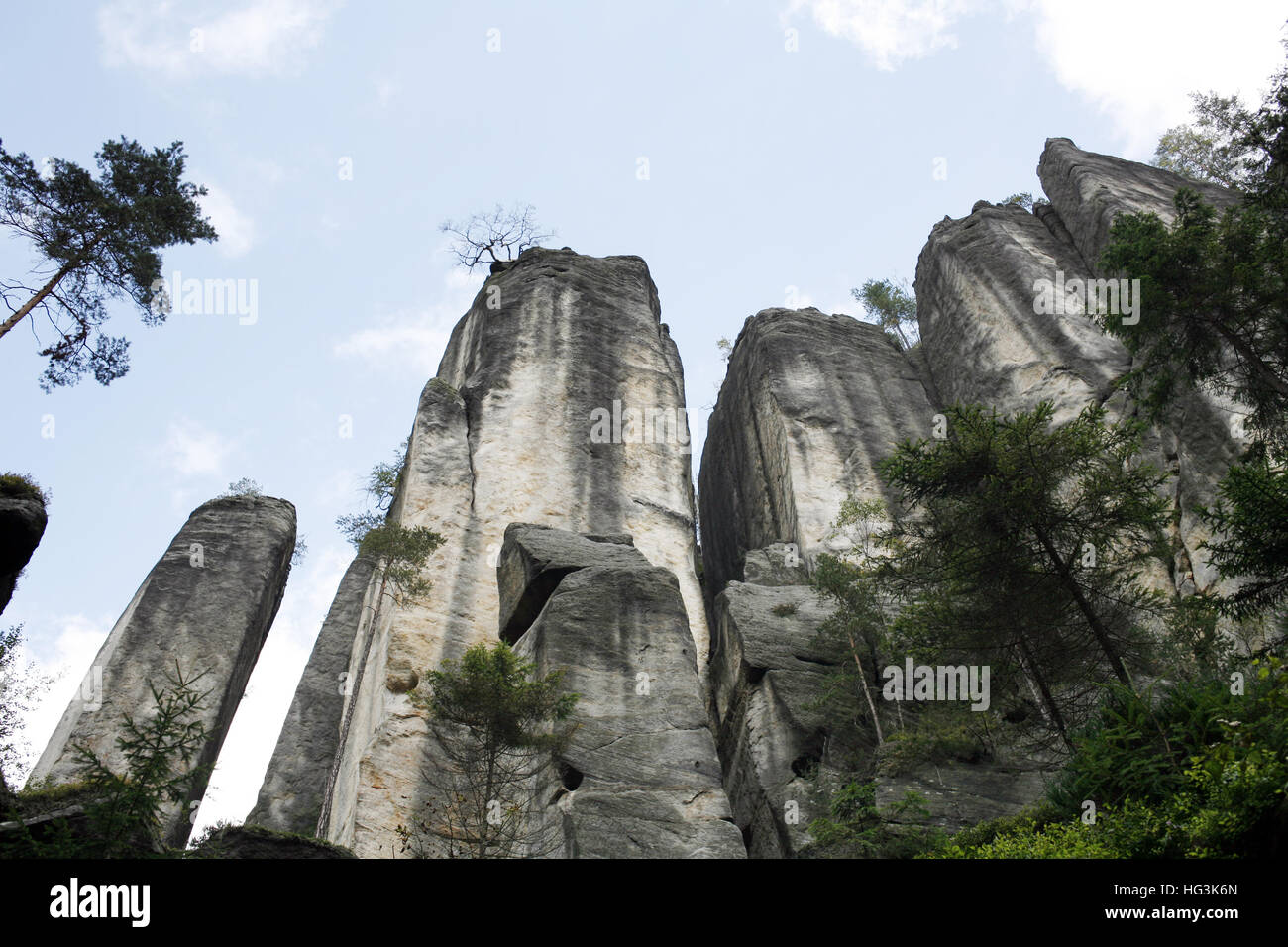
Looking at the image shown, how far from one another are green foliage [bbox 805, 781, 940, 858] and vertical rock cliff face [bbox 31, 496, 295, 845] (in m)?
13.2

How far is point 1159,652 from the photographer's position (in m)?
17.1

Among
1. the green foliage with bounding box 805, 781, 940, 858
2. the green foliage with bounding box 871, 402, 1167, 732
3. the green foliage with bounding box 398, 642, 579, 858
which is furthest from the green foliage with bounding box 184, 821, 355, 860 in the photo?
the green foliage with bounding box 871, 402, 1167, 732

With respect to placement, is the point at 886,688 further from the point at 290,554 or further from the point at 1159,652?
the point at 290,554

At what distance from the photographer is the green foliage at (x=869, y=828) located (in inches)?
591

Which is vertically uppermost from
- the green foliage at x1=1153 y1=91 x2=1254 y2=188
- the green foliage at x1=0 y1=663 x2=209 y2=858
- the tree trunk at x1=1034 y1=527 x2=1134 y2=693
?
the green foliage at x1=1153 y1=91 x2=1254 y2=188

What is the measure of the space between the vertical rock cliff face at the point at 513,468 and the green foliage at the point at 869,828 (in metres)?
4.83

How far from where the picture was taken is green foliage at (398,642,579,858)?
53.4 feet

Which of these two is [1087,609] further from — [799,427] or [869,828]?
[799,427]

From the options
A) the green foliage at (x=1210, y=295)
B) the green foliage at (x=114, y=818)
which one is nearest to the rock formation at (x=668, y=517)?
the green foliage at (x=1210, y=295)

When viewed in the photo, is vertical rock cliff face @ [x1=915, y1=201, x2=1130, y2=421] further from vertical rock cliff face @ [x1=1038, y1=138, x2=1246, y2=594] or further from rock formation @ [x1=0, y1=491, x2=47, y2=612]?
rock formation @ [x1=0, y1=491, x2=47, y2=612]

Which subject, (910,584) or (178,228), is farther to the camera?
(178,228)

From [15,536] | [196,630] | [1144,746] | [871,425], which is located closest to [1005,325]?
[871,425]

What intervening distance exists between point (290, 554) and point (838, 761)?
19.8 meters
